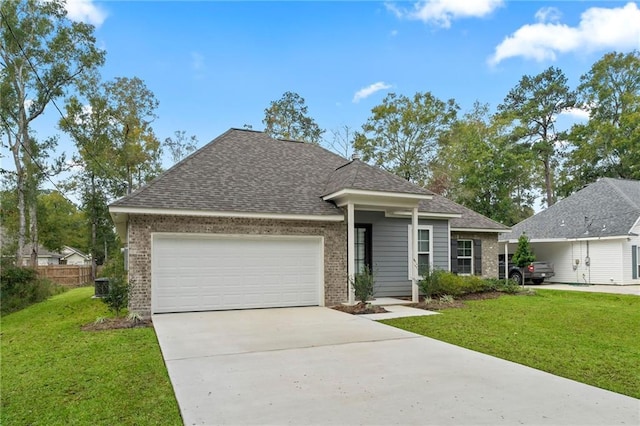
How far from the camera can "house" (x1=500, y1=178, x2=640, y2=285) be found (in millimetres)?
19453

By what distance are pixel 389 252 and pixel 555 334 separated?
19.9 feet

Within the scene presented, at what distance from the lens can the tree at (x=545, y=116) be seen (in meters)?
37.8

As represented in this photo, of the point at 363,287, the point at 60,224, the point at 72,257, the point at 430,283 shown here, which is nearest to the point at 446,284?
the point at 430,283

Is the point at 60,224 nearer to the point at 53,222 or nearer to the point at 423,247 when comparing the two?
the point at 53,222

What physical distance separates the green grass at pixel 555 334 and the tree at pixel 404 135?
64.2ft

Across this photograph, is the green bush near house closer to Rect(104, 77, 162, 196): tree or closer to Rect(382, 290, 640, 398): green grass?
Rect(382, 290, 640, 398): green grass

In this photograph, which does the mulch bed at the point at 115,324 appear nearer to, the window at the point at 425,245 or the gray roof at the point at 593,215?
the window at the point at 425,245

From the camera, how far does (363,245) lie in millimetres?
13094

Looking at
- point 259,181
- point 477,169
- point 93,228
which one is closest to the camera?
point 259,181

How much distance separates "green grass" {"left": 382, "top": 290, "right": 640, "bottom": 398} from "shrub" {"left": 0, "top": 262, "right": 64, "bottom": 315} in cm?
1312

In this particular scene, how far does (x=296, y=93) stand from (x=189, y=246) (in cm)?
2473

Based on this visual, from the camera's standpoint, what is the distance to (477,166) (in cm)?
3014

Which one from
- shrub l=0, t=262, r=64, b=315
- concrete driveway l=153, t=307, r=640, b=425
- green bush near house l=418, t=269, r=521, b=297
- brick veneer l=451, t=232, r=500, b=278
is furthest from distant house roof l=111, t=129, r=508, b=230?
shrub l=0, t=262, r=64, b=315

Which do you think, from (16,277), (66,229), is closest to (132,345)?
(16,277)
